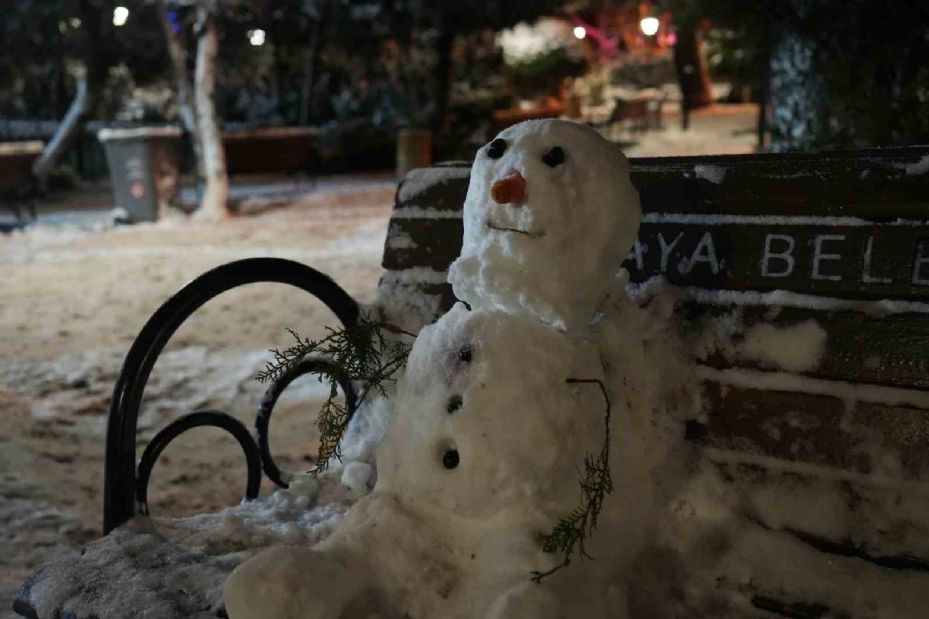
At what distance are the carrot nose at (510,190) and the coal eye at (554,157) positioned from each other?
7cm

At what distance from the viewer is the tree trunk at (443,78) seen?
Answer: 56.5ft

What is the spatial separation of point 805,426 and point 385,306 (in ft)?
4.08

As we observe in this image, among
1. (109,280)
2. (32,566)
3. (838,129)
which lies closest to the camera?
(32,566)

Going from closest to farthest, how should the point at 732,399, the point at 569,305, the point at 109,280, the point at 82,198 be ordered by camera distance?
the point at 569,305, the point at 732,399, the point at 109,280, the point at 82,198

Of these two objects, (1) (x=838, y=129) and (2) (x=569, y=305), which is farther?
(1) (x=838, y=129)

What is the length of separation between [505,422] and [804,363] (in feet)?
2.19

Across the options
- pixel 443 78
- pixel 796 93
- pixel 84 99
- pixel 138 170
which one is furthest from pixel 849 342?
pixel 443 78

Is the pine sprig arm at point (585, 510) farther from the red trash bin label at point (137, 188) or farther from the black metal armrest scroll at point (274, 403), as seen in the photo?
the red trash bin label at point (137, 188)

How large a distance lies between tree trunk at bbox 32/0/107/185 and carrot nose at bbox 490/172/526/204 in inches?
571

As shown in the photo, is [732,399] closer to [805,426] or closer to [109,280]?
[805,426]

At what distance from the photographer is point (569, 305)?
176 centimetres

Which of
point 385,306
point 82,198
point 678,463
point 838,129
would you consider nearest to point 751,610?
point 678,463

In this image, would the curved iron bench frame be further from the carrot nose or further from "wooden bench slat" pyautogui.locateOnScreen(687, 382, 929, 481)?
"wooden bench slat" pyautogui.locateOnScreen(687, 382, 929, 481)

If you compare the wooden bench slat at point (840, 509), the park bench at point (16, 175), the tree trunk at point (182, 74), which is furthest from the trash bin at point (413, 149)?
the wooden bench slat at point (840, 509)
